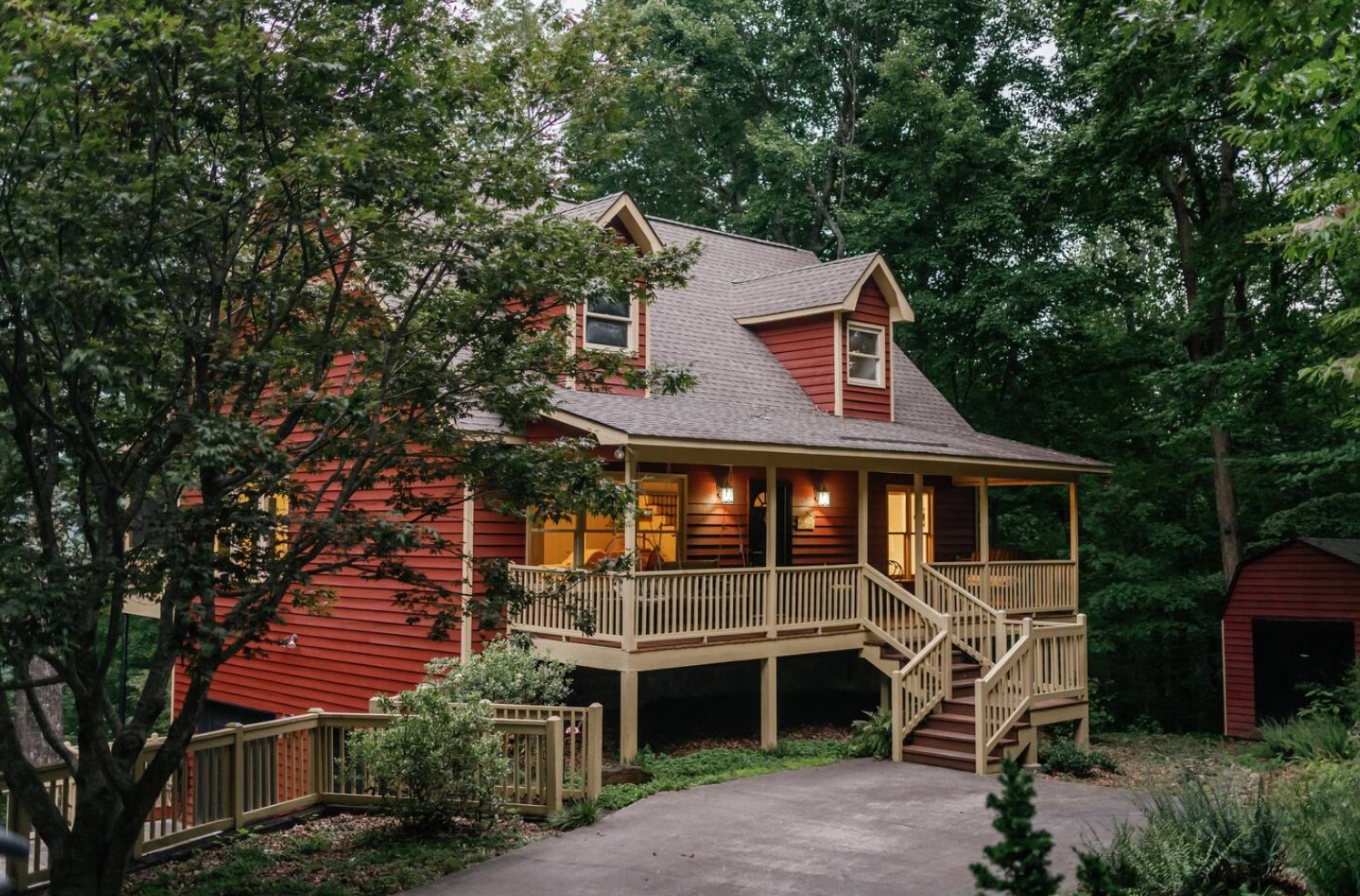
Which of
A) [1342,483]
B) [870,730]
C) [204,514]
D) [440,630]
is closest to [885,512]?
[870,730]

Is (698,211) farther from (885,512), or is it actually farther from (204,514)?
(204,514)

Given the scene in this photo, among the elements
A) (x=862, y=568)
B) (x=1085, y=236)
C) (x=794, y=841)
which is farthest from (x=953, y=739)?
(x=1085, y=236)

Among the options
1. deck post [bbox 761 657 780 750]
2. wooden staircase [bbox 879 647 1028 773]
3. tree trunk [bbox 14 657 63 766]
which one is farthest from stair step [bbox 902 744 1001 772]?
tree trunk [bbox 14 657 63 766]

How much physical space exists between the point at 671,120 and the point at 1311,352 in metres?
20.2

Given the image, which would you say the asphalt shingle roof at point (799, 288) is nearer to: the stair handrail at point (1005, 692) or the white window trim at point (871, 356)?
the white window trim at point (871, 356)

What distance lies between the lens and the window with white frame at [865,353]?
21.7m

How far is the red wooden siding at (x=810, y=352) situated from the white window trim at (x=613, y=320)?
4089 mm

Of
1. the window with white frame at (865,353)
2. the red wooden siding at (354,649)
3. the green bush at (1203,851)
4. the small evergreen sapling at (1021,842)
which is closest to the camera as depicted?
the small evergreen sapling at (1021,842)

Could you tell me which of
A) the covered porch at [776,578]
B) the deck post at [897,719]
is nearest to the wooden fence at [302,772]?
the covered porch at [776,578]

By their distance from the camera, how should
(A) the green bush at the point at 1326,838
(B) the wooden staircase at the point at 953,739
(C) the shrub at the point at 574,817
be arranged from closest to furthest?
(A) the green bush at the point at 1326,838
(C) the shrub at the point at 574,817
(B) the wooden staircase at the point at 953,739

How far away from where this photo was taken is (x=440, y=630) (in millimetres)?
10234

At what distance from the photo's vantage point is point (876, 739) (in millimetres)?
15539

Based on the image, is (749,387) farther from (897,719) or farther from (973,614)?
(897,719)

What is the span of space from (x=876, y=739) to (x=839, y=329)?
815 centimetres
